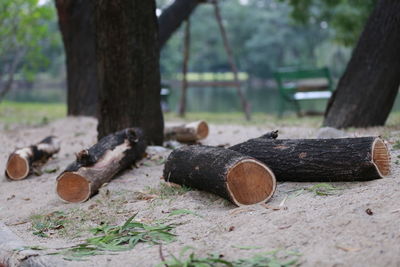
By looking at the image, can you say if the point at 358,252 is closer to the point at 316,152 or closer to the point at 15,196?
the point at 316,152

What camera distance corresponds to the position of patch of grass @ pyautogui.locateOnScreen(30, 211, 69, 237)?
4.50 meters

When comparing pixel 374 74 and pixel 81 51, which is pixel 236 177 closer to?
pixel 374 74

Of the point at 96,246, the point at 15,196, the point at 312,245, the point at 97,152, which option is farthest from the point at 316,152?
the point at 15,196

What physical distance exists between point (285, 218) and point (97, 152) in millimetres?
2490

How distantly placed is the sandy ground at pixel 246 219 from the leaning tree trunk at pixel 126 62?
123cm

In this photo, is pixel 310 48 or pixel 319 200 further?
pixel 310 48

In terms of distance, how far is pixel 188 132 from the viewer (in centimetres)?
784

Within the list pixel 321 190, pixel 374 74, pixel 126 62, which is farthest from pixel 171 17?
pixel 321 190

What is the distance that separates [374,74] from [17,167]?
4655mm

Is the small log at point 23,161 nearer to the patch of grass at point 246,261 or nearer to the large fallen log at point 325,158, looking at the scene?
the large fallen log at point 325,158

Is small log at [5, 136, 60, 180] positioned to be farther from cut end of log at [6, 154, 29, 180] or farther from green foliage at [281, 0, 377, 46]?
green foliage at [281, 0, 377, 46]

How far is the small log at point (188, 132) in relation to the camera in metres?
7.82

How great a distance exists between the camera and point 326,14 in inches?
733

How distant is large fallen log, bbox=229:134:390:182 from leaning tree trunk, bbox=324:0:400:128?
3.29 meters
